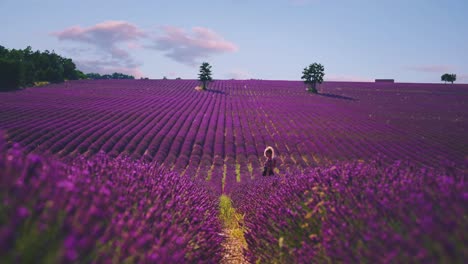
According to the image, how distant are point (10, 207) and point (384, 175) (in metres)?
2.84

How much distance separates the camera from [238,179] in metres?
13.9

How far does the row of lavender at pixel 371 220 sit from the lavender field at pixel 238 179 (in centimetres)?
1

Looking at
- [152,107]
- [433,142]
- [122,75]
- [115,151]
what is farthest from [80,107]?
[122,75]

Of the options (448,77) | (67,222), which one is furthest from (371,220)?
(448,77)

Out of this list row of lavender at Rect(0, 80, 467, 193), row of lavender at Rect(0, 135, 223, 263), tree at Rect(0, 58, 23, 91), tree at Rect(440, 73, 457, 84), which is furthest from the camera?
tree at Rect(440, 73, 457, 84)

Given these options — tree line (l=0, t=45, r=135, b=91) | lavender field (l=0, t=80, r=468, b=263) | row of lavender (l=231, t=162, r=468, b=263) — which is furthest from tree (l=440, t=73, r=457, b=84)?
row of lavender (l=231, t=162, r=468, b=263)

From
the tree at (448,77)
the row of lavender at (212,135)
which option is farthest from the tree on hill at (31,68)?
the tree at (448,77)

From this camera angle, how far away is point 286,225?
144 inches

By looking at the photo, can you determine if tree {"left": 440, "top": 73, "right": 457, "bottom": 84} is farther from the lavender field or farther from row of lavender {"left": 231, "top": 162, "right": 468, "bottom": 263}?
row of lavender {"left": 231, "top": 162, "right": 468, "bottom": 263}

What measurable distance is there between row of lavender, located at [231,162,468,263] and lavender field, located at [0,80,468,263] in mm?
13

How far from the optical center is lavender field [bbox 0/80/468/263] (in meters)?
1.75

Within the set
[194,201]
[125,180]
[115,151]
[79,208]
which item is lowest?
[115,151]

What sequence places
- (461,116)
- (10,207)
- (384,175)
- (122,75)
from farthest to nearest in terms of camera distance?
(122,75) < (461,116) < (384,175) < (10,207)

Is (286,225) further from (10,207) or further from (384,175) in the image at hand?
(10,207)
